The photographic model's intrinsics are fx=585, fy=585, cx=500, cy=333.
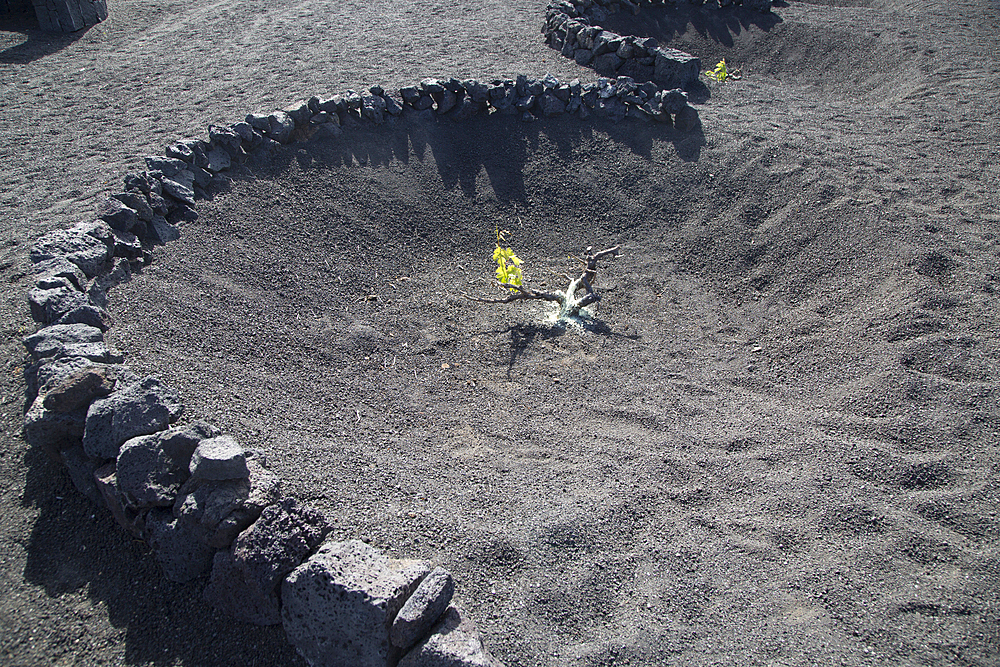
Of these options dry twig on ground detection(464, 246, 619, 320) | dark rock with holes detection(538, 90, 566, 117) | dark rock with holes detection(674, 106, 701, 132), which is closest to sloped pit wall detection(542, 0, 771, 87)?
dark rock with holes detection(674, 106, 701, 132)

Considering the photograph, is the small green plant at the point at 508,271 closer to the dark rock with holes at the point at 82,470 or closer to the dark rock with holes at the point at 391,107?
the dark rock with holes at the point at 391,107

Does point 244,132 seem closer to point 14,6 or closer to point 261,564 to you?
point 261,564

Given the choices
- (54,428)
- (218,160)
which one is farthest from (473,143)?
(54,428)

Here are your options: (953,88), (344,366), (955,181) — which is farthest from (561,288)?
(953,88)

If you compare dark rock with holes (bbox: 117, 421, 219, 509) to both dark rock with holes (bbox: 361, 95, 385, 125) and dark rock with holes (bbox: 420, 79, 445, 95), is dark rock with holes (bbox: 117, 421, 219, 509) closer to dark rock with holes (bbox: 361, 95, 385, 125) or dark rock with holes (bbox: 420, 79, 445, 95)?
dark rock with holes (bbox: 361, 95, 385, 125)

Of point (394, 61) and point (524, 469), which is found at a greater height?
point (394, 61)

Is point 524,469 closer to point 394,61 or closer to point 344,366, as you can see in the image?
point 344,366

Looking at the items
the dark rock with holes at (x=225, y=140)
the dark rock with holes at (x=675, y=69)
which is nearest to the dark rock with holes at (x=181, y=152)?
the dark rock with holes at (x=225, y=140)
